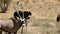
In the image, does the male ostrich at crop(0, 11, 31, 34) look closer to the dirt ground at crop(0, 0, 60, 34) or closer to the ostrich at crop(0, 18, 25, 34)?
the ostrich at crop(0, 18, 25, 34)

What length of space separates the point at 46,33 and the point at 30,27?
2.95 feet

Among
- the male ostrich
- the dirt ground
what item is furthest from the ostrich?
the dirt ground

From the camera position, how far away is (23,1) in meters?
9.69

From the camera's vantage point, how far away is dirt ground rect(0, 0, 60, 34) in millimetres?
6880

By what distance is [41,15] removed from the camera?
8.87 metres

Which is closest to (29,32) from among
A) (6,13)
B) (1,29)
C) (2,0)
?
(1,29)

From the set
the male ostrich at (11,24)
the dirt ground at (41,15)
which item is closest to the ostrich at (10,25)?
the male ostrich at (11,24)

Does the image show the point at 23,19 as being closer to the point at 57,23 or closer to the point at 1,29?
the point at 1,29

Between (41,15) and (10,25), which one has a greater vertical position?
(10,25)

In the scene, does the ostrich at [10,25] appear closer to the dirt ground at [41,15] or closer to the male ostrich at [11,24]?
the male ostrich at [11,24]

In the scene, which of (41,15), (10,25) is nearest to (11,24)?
(10,25)

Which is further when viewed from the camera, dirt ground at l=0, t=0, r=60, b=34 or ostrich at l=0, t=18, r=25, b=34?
dirt ground at l=0, t=0, r=60, b=34

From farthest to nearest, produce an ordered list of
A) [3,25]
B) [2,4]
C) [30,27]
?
1. [2,4]
2. [30,27]
3. [3,25]

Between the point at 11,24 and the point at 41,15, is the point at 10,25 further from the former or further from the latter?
the point at 41,15
